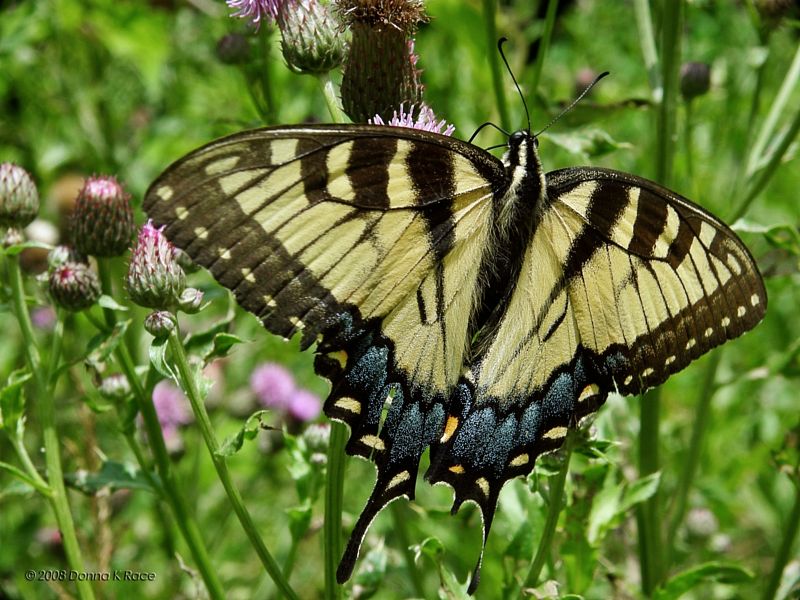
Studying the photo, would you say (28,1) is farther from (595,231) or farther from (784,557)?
(784,557)

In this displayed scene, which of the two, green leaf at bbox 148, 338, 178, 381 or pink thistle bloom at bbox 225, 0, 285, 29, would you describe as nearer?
green leaf at bbox 148, 338, 178, 381

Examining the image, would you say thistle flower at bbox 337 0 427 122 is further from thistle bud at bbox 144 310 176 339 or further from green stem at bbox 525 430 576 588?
green stem at bbox 525 430 576 588

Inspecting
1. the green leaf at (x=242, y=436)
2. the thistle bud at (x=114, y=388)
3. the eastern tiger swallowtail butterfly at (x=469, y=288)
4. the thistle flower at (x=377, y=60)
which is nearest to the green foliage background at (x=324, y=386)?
the thistle bud at (x=114, y=388)

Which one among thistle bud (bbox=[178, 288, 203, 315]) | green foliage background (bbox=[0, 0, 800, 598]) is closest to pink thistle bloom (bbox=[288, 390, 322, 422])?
green foliage background (bbox=[0, 0, 800, 598])

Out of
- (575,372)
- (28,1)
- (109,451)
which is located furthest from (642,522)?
(28,1)

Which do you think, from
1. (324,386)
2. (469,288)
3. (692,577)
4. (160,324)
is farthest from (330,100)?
(324,386)

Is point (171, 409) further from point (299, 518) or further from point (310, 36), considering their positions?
point (310, 36)

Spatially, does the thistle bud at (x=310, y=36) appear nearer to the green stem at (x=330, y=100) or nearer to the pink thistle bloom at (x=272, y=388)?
the green stem at (x=330, y=100)
